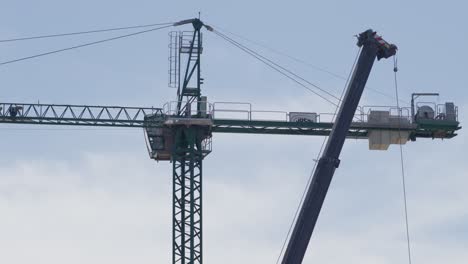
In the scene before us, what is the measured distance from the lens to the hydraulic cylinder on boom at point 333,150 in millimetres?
94812

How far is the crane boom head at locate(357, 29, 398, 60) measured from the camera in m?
99.5

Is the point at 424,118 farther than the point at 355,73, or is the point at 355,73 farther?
the point at 424,118

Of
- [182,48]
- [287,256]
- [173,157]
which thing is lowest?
[287,256]

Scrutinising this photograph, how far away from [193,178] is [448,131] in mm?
21868

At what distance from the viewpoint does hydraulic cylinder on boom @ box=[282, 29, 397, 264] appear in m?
94.8

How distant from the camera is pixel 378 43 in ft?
327

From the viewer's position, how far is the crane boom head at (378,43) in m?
99.5

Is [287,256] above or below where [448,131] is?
below

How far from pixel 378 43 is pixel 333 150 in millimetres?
7880

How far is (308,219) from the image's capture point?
3755 inches

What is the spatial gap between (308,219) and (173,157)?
33383 mm

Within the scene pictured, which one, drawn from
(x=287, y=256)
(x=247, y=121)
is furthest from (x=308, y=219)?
(x=247, y=121)

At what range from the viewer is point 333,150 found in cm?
9731

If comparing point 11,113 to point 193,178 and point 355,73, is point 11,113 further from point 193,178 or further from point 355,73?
point 355,73
